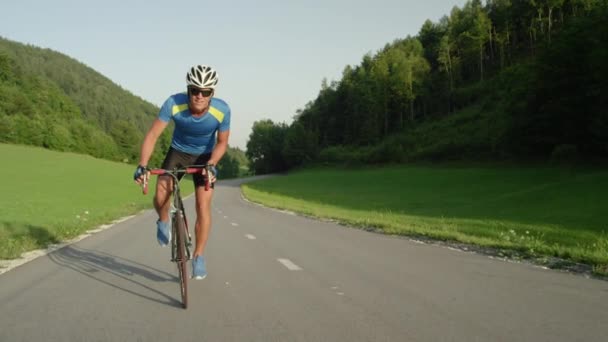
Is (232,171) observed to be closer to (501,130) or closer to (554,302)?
(501,130)

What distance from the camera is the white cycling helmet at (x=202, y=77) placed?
564 cm

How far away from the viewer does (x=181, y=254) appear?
553cm

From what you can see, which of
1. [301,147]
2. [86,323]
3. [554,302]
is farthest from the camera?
[301,147]

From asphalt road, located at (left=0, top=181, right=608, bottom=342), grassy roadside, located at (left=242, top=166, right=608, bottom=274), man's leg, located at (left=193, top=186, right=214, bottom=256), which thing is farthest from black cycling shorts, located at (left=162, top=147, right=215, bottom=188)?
grassy roadside, located at (left=242, top=166, right=608, bottom=274)

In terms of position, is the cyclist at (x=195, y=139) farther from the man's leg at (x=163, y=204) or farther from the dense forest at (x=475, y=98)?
the dense forest at (x=475, y=98)

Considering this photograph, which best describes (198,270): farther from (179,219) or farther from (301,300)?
(301,300)

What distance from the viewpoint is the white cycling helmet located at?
564 cm

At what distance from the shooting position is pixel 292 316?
16.1 feet

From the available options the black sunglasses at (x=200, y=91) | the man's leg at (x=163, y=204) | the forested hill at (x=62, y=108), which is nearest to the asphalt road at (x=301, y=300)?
the man's leg at (x=163, y=204)

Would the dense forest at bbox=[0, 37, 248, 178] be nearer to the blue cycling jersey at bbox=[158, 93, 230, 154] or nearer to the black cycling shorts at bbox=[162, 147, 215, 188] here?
the black cycling shorts at bbox=[162, 147, 215, 188]

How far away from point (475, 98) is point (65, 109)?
287 ft

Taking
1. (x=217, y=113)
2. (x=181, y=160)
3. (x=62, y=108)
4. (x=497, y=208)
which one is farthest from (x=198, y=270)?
(x=62, y=108)

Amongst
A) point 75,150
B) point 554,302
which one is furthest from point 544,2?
point 554,302

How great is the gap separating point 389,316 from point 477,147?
191ft
